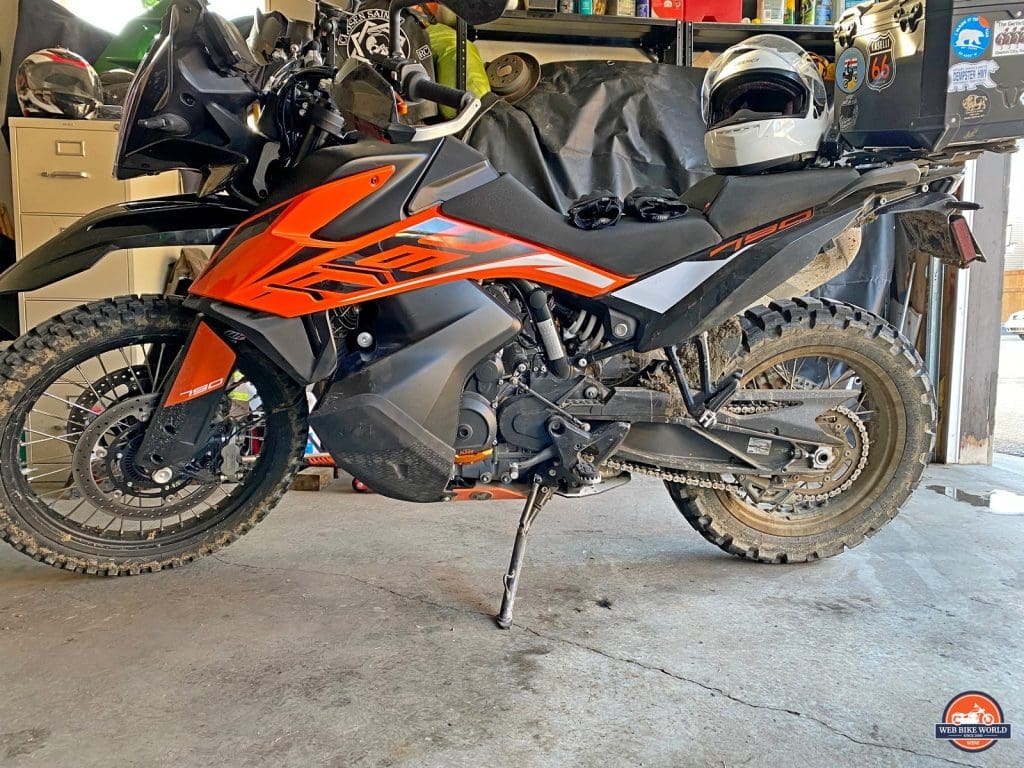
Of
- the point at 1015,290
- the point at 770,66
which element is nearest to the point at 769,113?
the point at 770,66

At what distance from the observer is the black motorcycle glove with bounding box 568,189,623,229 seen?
1.56 m

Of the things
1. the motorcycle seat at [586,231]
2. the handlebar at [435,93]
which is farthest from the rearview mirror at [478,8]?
the motorcycle seat at [586,231]

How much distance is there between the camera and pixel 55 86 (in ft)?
8.79

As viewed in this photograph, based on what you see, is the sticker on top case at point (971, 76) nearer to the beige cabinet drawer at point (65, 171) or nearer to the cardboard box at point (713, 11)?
the cardboard box at point (713, 11)

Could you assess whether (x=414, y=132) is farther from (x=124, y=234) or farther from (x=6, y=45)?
(x=6, y=45)

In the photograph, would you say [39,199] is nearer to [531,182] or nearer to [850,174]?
[531,182]

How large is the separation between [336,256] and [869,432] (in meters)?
1.49

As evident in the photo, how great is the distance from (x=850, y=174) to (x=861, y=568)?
3.35ft

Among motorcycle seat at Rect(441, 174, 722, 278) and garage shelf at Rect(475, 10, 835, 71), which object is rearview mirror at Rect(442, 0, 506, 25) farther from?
garage shelf at Rect(475, 10, 835, 71)

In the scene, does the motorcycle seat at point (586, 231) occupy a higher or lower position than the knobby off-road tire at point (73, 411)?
higher

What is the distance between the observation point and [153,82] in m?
1.40

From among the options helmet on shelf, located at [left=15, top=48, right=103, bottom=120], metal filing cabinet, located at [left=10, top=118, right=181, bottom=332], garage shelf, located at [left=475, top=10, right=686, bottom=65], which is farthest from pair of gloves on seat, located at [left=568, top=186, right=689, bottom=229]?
helmet on shelf, located at [left=15, top=48, right=103, bottom=120]

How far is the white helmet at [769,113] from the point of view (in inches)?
67.8

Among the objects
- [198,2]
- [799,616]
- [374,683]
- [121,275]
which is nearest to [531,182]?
[121,275]
